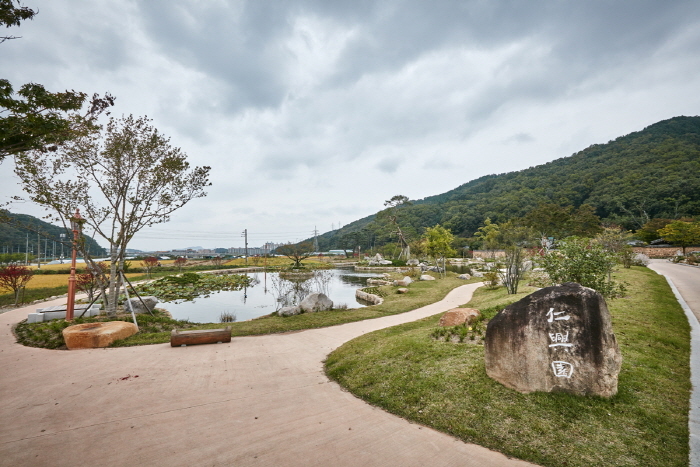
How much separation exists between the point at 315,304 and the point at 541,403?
8.57m

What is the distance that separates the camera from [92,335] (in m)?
6.94

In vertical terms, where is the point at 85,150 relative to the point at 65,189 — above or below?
above

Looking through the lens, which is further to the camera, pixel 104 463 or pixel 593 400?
pixel 593 400

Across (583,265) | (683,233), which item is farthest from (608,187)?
(583,265)

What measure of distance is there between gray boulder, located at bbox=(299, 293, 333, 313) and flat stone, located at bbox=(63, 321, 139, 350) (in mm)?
5311

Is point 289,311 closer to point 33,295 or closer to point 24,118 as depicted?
point 24,118

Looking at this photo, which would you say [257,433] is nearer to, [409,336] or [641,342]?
[409,336]

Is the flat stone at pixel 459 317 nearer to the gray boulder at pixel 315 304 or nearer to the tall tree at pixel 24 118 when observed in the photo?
the gray boulder at pixel 315 304

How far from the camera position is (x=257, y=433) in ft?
10.8

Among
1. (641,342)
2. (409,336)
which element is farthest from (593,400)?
(409,336)

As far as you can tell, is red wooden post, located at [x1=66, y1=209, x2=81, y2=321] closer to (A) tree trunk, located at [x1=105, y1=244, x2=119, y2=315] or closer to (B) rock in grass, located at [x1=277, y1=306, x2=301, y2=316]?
(A) tree trunk, located at [x1=105, y1=244, x2=119, y2=315]

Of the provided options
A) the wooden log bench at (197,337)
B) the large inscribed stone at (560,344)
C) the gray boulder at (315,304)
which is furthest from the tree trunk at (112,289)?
the large inscribed stone at (560,344)

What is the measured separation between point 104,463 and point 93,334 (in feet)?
18.0

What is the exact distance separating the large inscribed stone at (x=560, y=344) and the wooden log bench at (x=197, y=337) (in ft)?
19.5
